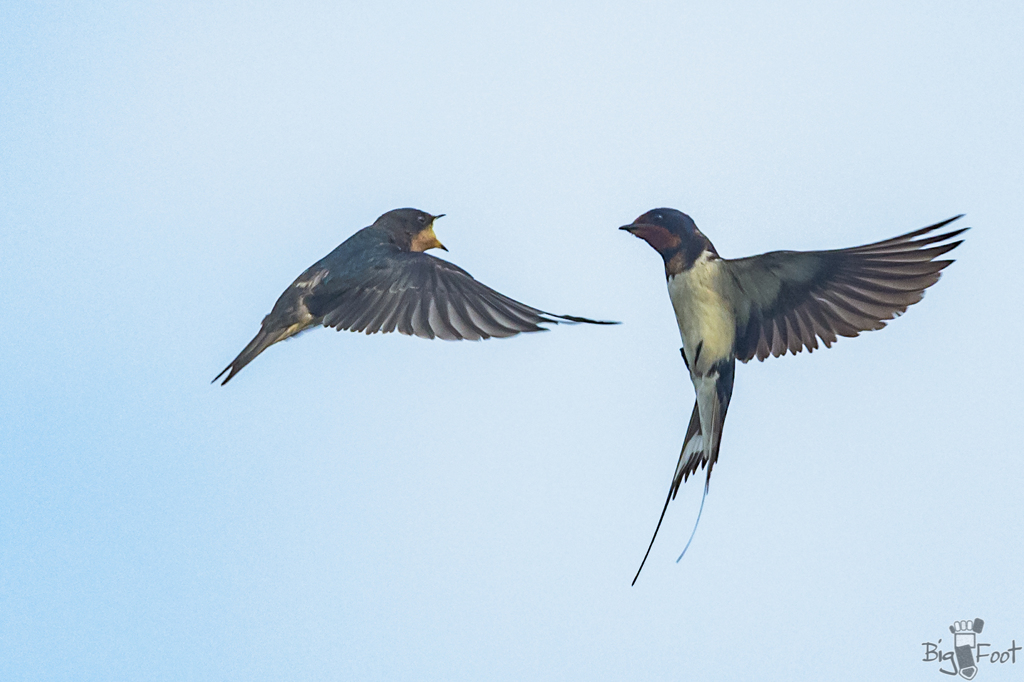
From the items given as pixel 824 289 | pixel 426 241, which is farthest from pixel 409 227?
pixel 824 289

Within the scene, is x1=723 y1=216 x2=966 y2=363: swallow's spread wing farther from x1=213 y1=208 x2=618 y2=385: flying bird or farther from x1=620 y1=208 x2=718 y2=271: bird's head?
x1=213 y1=208 x2=618 y2=385: flying bird

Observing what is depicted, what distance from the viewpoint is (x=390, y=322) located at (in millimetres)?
3809

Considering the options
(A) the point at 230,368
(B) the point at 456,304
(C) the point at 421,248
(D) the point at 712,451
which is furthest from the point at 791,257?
(A) the point at 230,368

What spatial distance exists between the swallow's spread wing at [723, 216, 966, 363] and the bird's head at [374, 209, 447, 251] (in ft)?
3.82

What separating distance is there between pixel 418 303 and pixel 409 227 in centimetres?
41

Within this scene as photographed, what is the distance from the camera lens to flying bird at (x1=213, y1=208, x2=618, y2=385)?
3.79 m

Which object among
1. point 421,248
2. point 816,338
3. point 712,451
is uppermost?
point 421,248

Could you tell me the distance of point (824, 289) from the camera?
11.2 feet

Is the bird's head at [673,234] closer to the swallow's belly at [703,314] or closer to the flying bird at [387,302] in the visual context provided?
the swallow's belly at [703,314]

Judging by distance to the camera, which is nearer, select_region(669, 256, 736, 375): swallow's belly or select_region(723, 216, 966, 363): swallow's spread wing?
select_region(723, 216, 966, 363): swallow's spread wing

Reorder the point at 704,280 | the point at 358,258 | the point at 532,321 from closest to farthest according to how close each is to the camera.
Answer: the point at 704,280 → the point at 532,321 → the point at 358,258

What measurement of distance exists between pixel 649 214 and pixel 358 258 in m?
0.97

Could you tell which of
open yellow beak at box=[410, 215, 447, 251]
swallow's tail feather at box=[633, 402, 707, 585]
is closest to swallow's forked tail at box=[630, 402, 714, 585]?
swallow's tail feather at box=[633, 402, 707, 585]

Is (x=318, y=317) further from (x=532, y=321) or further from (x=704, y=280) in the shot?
(x=704, y=280)
